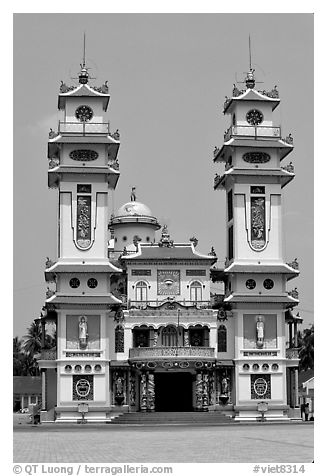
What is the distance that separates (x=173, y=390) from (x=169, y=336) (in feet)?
9.37

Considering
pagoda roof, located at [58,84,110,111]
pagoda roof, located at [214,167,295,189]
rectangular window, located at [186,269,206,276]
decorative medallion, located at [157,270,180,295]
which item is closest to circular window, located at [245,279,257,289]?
rectangular window, located at [186,269,206,276]

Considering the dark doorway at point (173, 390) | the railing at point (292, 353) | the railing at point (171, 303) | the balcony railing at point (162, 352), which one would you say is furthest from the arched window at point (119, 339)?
the railing at point (292, 353)

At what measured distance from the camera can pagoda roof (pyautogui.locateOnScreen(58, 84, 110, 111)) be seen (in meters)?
51.9

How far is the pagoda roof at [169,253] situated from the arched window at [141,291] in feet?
4.32

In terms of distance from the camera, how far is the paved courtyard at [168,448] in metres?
24.0

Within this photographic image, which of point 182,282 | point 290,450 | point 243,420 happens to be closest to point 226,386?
point 243,420

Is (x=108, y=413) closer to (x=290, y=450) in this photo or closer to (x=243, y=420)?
(x=243, y=420)

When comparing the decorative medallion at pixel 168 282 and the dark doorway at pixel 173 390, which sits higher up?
the decorative medallion at pixel 168 282

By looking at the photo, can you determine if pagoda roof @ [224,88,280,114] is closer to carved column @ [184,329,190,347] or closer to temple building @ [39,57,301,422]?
temple building @ [39,57,301,422]

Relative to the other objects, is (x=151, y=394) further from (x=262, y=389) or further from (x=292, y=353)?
(x=292, y=353)

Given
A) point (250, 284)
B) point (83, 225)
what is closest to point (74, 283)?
point (83, 225)

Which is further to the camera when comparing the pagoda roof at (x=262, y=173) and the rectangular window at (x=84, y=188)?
the pagoda roof at (x=262, y=173)

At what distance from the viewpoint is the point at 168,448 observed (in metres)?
27.7

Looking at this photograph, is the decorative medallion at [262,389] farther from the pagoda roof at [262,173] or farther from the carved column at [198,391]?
the pagoda roof at [262,173]
